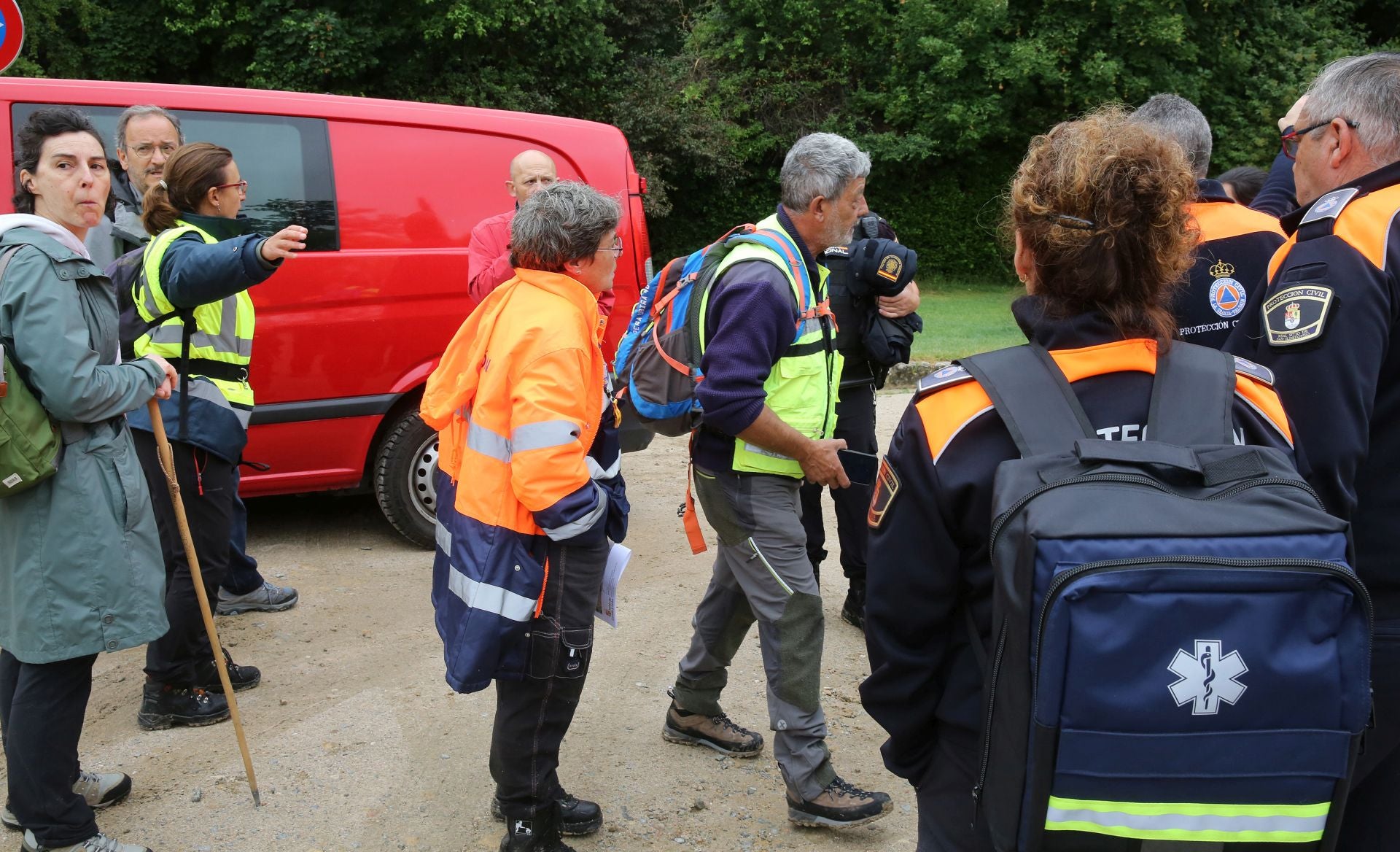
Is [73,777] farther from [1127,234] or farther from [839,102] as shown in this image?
[839,102]

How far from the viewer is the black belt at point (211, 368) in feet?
12.6

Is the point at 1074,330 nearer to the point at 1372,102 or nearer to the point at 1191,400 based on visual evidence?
the point at 1191,400

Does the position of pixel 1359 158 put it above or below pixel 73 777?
above

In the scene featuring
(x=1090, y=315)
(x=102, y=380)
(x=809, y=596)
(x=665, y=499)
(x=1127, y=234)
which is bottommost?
(x=665, y=499)

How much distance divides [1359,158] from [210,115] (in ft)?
15.3

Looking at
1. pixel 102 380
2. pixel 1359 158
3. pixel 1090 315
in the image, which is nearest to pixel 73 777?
pixel 102 380

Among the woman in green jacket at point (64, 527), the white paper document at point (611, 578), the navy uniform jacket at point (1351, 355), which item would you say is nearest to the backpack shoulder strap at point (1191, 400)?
the navy uniform jacket at point (1351, 355)

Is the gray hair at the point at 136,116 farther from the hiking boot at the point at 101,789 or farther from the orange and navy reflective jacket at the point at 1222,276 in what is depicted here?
the orange and navy reflective jacket at the point at 1222,276

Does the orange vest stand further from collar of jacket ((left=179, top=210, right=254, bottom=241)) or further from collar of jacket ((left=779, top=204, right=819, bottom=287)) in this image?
collar of jacket ((left=179, top=210, right=254, bottom=241))

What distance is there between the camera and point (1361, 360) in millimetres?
2098

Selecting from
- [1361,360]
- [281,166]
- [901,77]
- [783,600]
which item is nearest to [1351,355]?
[1361,360]

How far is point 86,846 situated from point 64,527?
0.87 m

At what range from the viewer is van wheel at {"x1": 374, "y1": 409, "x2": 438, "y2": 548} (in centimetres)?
545

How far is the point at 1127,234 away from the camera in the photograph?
1716 mm
